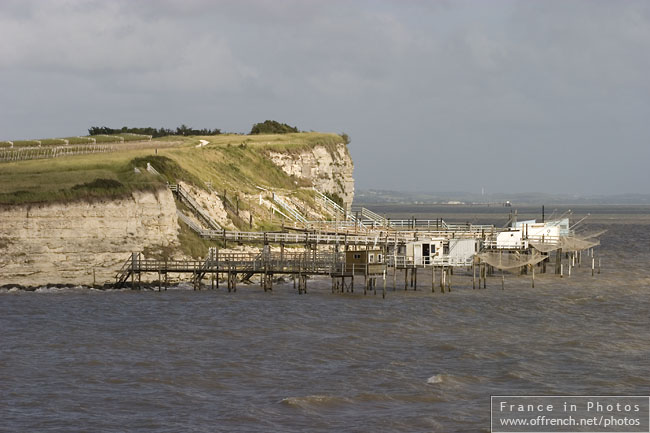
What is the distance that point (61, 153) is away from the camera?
103 metres

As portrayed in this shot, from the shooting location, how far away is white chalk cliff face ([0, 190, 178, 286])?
223ft

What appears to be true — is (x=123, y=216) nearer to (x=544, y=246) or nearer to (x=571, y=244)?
(x=544, y=246)

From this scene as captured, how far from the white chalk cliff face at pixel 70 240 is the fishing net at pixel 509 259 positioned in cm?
2460

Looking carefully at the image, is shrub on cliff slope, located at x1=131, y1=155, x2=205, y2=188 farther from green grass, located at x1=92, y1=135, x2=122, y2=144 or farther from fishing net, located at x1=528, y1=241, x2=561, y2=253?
fishing net, located at x1=528, y1=241, x2=561, y2=253

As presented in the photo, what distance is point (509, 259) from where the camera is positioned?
248ft

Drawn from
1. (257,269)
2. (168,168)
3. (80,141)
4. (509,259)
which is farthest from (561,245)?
(80,141)

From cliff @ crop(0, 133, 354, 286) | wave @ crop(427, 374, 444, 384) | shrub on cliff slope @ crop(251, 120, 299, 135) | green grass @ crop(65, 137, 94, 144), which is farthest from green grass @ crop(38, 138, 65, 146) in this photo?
wave @ crop(427, 374, 444, 384)

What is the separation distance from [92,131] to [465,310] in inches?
3955

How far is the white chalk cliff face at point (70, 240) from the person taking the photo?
67.9 meters

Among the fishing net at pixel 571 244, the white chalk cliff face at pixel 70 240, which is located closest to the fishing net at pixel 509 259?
the fishing net at pixel 571 244

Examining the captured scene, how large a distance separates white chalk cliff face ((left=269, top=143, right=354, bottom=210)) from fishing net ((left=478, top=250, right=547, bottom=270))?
45.7 m

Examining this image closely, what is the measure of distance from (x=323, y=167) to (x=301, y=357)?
87.0 meters

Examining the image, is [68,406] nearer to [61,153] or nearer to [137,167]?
[137,167]

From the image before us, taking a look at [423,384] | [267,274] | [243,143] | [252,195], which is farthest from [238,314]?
[243,143]
